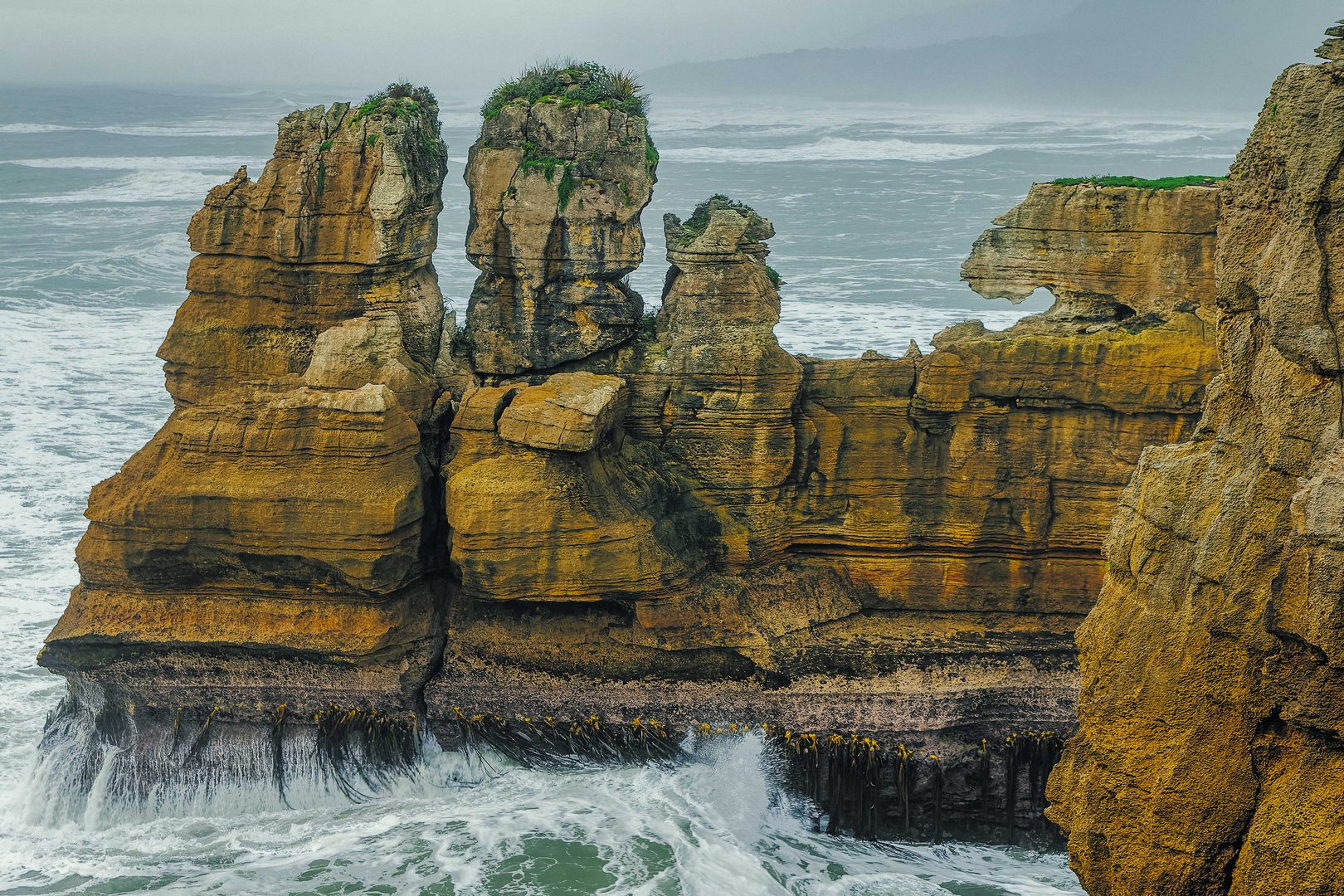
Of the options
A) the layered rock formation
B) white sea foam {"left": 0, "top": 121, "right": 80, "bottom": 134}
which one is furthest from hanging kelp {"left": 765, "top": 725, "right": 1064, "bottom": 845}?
white sea foam {"left": 0, "top": 121, "right": 80, "bottom": 134}

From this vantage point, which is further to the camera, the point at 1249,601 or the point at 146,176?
the point at 146,176

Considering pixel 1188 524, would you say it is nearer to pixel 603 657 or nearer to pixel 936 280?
pixel 603 657

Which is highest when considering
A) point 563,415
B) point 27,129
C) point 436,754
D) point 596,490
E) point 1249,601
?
point 27,129

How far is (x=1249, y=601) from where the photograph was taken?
Result: 7387 mm

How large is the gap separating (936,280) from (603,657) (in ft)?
87.5

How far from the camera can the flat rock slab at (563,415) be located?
14.4 metres

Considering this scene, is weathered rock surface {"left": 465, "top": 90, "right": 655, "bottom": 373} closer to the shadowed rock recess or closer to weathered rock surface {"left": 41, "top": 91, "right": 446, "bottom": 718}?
the shadowed rock recess

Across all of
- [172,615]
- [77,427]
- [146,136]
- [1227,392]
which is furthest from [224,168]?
[1227,392]

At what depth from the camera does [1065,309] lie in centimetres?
1544

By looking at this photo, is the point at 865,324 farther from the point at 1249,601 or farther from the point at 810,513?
the point at 1249,601

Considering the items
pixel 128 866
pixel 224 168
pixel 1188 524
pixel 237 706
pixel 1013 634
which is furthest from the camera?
pixel 224 168

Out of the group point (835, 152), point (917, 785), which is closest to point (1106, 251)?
point (917, 785)

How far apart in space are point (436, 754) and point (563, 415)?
450 cm

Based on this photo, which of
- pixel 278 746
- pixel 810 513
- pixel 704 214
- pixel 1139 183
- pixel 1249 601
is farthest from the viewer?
pixel 810 513
